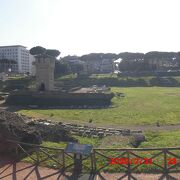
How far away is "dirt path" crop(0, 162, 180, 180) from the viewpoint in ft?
40.3

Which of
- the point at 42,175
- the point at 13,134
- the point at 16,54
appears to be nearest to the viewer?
the point at 42,175

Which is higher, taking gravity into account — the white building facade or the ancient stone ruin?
the white building facade

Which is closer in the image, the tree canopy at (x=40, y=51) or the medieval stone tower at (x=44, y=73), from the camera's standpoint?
the medieval stone tower at (x=44, y=73)

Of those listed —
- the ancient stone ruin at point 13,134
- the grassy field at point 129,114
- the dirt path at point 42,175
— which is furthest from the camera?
the grassy field at point 129,114

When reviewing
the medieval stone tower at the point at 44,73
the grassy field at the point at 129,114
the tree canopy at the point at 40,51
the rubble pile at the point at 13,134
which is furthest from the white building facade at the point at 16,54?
the rubble pile at the point at 13,134

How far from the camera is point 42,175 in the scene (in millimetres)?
12844

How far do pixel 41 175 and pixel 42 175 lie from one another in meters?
0.04

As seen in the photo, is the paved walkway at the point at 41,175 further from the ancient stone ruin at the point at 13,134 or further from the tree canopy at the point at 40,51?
the tree canopy at the point at 40,51

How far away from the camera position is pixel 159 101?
4459cm

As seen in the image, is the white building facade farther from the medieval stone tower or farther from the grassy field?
the grassy field

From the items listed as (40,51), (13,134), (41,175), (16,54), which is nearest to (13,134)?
(13,134)

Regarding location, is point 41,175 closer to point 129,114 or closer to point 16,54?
point 129,114

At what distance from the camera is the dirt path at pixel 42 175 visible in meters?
12.3

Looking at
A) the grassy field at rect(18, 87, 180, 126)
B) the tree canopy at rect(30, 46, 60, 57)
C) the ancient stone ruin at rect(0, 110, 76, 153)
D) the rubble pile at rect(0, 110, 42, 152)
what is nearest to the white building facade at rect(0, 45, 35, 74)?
the tree canopy at rect(30, 46, 60, 57)
